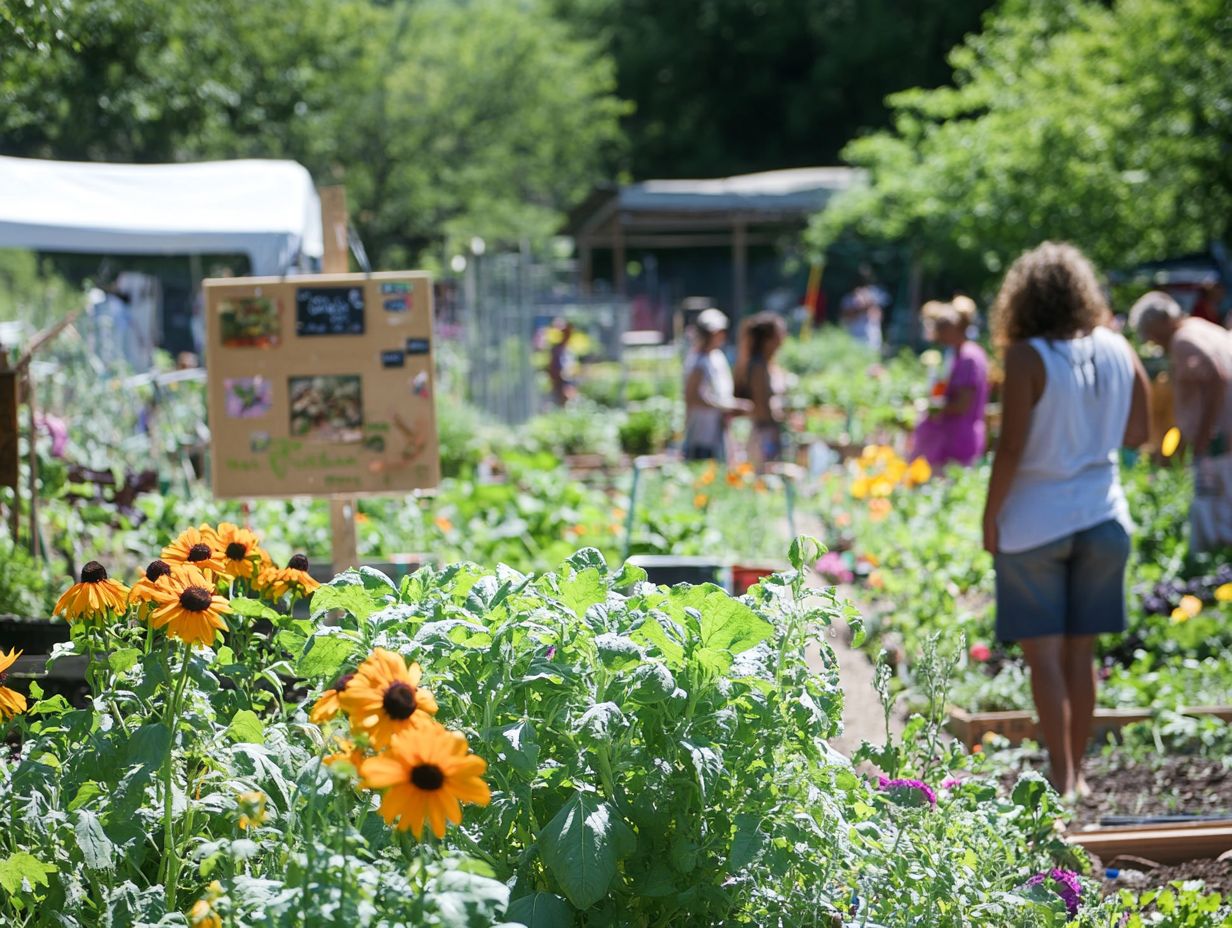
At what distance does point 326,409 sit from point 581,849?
10.3ft

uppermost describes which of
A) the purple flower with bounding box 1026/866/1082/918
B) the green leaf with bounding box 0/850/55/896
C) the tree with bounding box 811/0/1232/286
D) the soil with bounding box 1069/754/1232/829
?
the tree with bounding box 811/0/1232/286

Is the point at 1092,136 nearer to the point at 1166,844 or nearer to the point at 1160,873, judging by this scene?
the point at 1166,844

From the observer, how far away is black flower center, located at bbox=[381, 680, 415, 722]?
1.76 metres

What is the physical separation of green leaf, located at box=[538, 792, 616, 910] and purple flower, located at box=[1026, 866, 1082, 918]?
3.09 ft

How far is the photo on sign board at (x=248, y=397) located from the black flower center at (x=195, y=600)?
2821mm

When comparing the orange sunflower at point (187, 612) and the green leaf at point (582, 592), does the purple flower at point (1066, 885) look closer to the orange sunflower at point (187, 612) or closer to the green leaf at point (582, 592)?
the green leaf at point (582, 592)

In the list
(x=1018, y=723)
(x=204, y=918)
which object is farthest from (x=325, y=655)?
(x=1018, y=723)

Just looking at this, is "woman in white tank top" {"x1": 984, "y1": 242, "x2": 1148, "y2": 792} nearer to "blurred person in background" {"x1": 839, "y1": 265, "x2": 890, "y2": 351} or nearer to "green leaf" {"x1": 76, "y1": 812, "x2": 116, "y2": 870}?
"green leaf" {"x1": 76, "y1": 812, "x2": 116, "y2": 870}

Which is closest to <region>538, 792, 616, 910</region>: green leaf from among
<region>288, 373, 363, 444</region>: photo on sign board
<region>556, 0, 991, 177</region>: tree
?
<region>288, 373, 363, 444</region>: photo on sign board

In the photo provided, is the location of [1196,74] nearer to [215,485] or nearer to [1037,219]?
[1037,219]

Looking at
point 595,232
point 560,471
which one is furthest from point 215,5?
point 595,232

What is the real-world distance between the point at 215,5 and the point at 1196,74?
9407mm

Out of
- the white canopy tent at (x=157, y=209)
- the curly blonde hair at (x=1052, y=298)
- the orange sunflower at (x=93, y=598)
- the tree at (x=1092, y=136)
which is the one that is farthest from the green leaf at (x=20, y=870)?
the tree at (x=1092, y=136)

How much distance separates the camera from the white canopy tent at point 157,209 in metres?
8.01
